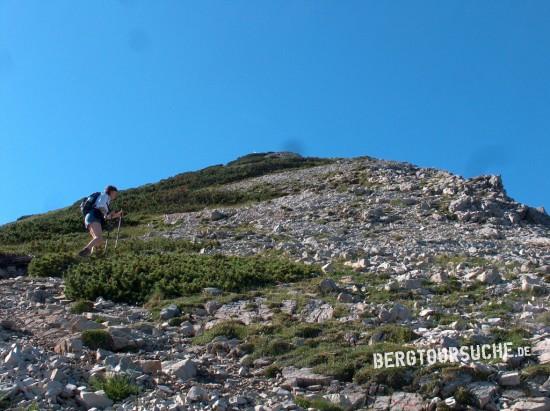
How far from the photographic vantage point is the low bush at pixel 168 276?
15077 mm

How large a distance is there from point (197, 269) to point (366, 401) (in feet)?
29.3

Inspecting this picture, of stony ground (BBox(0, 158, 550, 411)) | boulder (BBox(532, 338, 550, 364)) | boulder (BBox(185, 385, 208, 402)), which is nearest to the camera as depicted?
boulder (BBox(185, 385, 208, 402))

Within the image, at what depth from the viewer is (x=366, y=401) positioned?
8664mm

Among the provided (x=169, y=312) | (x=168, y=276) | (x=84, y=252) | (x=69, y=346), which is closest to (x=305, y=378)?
(x=69, y=346)

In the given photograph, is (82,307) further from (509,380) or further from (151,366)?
(509,380)

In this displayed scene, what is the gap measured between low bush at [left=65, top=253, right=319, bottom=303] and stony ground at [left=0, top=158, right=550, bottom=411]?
0.57 metres

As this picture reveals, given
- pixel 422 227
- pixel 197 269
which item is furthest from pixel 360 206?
pixel 197 269

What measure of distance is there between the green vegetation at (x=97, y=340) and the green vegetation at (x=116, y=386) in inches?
64.1

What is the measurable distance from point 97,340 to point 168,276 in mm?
5864

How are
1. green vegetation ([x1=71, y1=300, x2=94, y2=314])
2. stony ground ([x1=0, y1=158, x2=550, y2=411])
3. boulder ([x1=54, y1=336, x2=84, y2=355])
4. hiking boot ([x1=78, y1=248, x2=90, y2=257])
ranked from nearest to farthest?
stony ground ([x1=0, y1=158, x2=550, y2=411]) < boulder ([x1=54, y1=336, x2=84, y2=355]) < green vegetation ([x1=71, y1=300, x2=94, y2=314]) < hiking boot ([x1=78, y1=248, x2=90, y2=257])

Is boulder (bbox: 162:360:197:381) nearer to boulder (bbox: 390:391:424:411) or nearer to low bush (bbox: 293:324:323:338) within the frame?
low bush (bbox: 293:324:323:338)

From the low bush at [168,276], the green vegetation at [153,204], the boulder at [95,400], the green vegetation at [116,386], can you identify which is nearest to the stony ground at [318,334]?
the boulder at [95,400]

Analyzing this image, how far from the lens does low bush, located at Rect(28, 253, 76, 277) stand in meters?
18.0

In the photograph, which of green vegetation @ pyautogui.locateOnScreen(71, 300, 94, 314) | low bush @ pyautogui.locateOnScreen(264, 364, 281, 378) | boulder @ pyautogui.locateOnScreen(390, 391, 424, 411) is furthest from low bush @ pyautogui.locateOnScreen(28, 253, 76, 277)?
boulder @ pyautogui.locateOnScreen(390, 391, 424, 411)
